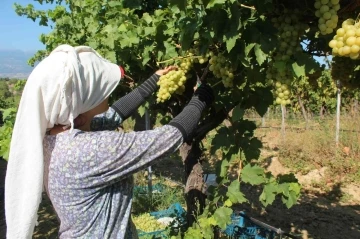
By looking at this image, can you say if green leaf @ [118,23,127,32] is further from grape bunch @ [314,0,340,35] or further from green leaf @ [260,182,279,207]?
grape bunch @ [314,0,340,35]

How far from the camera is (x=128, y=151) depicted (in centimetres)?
153

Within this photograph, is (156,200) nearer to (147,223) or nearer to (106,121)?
(147,223)

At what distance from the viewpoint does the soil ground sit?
215 inches

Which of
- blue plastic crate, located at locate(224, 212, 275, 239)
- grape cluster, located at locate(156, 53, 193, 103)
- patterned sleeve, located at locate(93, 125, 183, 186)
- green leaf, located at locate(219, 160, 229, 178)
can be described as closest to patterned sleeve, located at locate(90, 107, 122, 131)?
grape cluster, located at locate(156, 53, 193, 103)

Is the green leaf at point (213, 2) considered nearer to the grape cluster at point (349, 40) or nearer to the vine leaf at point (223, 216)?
the grape cluster at point (349, 40)

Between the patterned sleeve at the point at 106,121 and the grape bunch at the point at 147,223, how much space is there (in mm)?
3182

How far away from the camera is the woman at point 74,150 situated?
1477mm

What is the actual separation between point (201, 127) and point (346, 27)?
1.80 meters

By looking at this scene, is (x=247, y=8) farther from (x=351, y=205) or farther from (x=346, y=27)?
(x=351, y=205)

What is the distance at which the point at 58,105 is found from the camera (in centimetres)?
149

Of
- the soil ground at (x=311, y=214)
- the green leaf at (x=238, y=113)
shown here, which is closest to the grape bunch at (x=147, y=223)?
the soil ground at (x=311, y=214)

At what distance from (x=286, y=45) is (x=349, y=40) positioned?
1.31 feet

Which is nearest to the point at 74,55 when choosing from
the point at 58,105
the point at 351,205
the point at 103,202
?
the point at 58,105

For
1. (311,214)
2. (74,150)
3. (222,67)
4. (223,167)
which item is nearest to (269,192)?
(223,167)
